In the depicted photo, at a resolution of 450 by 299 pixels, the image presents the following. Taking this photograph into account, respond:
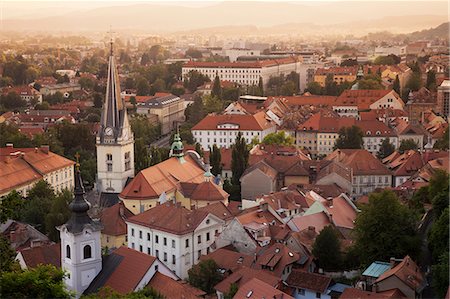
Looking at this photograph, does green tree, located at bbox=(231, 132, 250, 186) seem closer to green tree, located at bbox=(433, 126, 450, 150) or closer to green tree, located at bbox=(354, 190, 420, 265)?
green tree, located at bbox=(433, 126, 450, 150)

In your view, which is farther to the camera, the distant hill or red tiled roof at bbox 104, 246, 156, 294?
the distant hill

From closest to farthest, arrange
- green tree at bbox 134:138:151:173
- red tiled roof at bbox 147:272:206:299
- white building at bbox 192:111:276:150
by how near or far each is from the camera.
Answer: red tiled roof at bbox 147:272:206:299
green tree at bbox 134:138:151:173
white building at bbox 192:111:276:150

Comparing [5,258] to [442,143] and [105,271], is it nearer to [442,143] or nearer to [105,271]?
[105,271]

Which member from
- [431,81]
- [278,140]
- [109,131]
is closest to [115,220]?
[109,131]

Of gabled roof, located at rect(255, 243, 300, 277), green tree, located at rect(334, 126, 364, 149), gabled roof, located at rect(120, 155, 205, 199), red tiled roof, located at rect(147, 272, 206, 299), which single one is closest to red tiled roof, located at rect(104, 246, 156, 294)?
red tiled roof, located at rect(147, 272, 206, 299)

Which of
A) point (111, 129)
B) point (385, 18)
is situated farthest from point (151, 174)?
point (385, 18)

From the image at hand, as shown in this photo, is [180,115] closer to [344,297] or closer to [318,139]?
[318,139]
